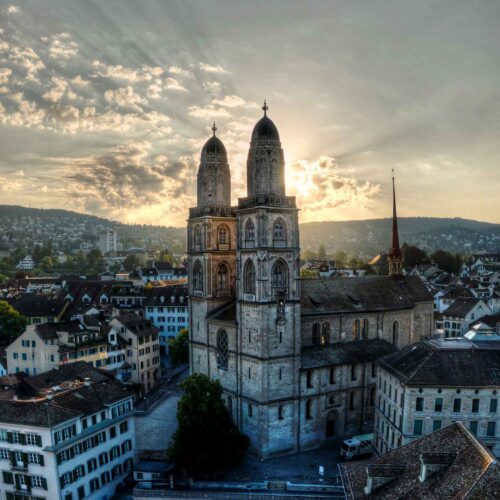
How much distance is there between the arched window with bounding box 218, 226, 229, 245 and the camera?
58.0m

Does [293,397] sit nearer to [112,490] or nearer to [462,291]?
[112,490]

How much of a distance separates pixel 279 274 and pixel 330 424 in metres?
18.6

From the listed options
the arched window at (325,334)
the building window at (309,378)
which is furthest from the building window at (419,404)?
the arched window at (325,334)

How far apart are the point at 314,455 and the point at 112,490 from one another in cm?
2035

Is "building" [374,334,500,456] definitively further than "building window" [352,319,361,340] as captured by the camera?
No

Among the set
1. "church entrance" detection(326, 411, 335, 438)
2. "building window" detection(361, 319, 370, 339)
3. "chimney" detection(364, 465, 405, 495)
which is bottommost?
"church entrance" detection(326, 411, 335, 438)

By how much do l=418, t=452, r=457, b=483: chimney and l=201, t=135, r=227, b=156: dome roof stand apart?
40.0 metres

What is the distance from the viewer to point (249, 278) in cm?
5134

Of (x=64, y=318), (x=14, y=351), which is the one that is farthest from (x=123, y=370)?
(x=64, y=318)

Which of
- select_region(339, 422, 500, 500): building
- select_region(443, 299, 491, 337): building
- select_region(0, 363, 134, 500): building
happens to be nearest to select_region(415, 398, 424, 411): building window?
select_region(339, 422, 500, 500): building

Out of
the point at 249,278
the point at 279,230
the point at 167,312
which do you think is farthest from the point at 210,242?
the point at 167,312

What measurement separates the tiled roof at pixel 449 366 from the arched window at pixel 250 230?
19.2 m

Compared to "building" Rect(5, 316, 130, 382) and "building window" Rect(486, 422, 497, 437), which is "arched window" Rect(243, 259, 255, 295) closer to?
"building window" Rect(486, 422, 497, 437)

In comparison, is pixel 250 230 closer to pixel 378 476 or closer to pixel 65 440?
pixel 65 440
